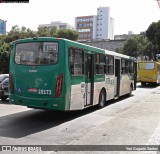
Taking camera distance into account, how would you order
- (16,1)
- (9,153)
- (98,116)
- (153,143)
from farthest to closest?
1. (98,116)
2. (16,1)
3. (153,143)
4. (9,153)

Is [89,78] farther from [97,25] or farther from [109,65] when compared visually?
[97,25]

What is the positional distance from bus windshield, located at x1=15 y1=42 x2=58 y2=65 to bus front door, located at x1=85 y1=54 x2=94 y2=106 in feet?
6.50

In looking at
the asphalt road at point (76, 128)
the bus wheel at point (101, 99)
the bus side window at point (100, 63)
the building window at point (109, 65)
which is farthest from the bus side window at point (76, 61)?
the building window at point (109, 65)

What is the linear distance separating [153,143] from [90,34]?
132993 mm

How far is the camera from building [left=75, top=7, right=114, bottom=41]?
134375 mm

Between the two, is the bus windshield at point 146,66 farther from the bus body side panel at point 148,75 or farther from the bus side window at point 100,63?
the bus side window at point 100,63

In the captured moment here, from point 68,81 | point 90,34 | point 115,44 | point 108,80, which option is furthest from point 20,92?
point 90,34

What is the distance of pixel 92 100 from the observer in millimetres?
11367

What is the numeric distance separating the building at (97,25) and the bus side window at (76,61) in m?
124

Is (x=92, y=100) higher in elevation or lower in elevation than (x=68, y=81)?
lower

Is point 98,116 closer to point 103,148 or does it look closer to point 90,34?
point 103,148

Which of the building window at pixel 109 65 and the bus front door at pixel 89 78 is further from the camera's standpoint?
the building window at pixel 109 65

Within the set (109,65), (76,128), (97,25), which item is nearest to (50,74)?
(76,128)

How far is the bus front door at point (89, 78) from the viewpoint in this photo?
10.8 m
